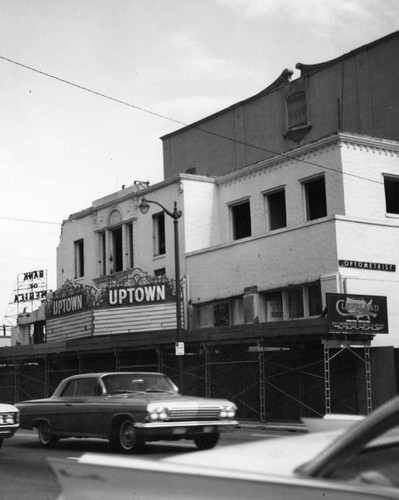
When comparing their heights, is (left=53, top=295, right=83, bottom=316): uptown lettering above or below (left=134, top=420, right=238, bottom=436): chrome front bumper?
above

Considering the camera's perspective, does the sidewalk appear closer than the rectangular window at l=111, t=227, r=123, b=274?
Yes

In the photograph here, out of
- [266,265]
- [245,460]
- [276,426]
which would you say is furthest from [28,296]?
[245,460]

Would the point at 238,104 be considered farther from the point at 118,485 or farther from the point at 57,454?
the point at 118,485

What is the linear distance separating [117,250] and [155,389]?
74.7ft

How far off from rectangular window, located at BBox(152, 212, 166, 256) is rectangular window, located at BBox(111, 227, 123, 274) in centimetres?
281

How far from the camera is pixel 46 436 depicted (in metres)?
16.2

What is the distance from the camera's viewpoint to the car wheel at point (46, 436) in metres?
16.1

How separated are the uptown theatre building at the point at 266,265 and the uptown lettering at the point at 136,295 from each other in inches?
2.1

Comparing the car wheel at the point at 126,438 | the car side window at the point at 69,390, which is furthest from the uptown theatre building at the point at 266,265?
the car wheel at the point at 126,438

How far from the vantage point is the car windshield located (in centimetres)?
1547

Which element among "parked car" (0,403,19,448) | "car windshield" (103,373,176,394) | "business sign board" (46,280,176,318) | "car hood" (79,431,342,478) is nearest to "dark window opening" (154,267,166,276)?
"business sign board" (46,280,176,318)

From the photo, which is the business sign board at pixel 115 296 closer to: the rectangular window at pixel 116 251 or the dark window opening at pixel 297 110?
the rectangular window at pixel 116 251

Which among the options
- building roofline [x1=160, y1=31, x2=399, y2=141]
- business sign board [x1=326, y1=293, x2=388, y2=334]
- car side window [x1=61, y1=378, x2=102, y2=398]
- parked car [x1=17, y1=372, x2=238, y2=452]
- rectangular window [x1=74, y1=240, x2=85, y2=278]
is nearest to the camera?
parked car [x1=17, y1=372, x2=238, y2=452]

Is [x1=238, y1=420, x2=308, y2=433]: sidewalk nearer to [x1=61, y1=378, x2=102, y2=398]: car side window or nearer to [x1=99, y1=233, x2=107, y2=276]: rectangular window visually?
[x1=61, y1=378, x2=102, y2=398]: car side window
